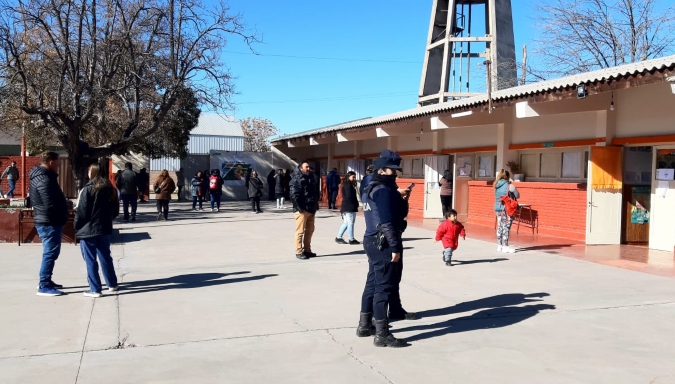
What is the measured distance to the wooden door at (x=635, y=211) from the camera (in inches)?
508

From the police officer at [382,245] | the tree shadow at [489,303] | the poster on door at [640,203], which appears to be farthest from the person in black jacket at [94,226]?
the poster on door at [640,203]

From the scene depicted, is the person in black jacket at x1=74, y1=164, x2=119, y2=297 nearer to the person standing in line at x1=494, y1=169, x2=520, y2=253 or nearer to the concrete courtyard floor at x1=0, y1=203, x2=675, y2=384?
the concrete courtyard floor at x1=0, y1=203, x2=675, y2=384

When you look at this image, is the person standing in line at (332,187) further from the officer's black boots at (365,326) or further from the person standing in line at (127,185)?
the officer's black boots at (365,326)

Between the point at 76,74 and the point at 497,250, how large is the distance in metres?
11.5

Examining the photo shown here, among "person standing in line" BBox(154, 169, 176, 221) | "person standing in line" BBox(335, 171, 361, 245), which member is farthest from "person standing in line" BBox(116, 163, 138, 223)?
"person standing in line" BBox(335, 171, 361, 245)

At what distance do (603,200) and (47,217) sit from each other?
1058 centimetres

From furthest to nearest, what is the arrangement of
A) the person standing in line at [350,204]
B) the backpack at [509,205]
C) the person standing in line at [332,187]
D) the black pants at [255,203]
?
1. the person standing in line at [332,187]
2. the black pants at [255,203]
3. the person standing in line at [350,204]
4. the backpack at [509,205]

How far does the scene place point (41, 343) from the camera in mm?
5445

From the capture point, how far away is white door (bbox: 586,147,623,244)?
41.2ft

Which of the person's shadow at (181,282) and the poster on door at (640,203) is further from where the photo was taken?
the poster on door at (640,203)

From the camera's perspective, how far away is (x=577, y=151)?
553 inches

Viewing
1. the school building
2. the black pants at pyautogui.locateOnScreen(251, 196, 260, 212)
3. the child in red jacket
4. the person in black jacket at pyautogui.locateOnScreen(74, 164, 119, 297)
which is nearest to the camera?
the person in black jacket at pyautogui.locateOnScreen(74, 164, 119, 297)

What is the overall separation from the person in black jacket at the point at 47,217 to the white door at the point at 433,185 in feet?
43.9

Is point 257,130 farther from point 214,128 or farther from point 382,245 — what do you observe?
point 382,245
